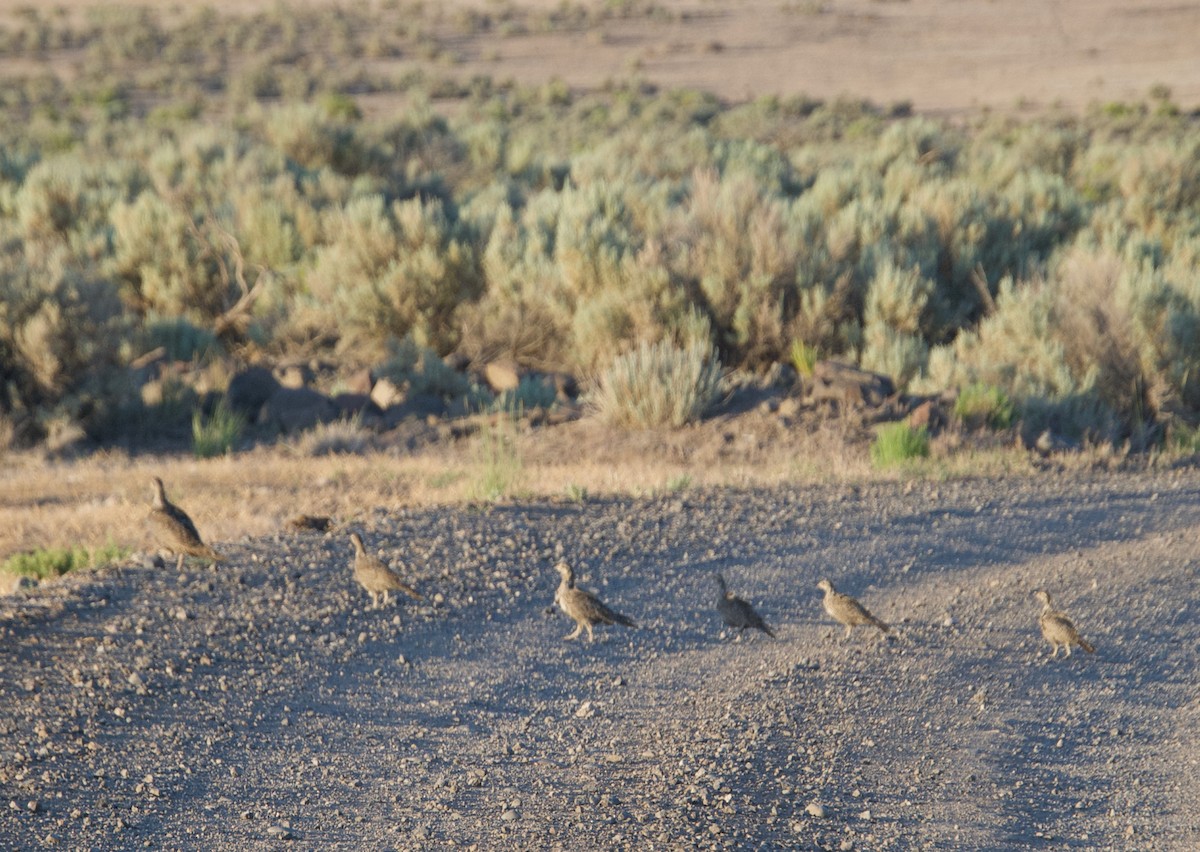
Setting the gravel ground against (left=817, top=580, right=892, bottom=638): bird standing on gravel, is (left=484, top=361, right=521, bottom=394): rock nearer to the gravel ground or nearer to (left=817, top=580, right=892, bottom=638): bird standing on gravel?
the gravel ground

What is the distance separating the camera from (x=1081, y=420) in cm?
1316

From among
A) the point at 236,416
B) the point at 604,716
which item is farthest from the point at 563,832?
the point at 236,416

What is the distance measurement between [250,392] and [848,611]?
967 cm

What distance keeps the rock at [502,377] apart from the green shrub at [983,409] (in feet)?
16.1

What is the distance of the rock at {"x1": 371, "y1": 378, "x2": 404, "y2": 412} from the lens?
14.9 meters

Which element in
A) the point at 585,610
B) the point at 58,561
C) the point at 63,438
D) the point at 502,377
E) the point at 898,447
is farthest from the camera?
the point at 502,377

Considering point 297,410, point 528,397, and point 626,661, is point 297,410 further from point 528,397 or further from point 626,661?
point 626,661

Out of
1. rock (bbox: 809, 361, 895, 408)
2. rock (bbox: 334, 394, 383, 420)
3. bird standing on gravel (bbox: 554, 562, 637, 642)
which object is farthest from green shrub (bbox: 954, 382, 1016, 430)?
bird standing on gravel (bbox: 554, 562, 637, 642)

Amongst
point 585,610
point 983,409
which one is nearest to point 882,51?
point 983,409

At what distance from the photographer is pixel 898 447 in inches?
448

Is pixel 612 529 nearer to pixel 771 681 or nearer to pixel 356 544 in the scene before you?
pixel 356 544

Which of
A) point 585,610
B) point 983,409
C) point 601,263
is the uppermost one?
point 601,263

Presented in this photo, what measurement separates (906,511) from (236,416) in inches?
305

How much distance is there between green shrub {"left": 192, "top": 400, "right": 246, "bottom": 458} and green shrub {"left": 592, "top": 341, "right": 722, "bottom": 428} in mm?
3828
